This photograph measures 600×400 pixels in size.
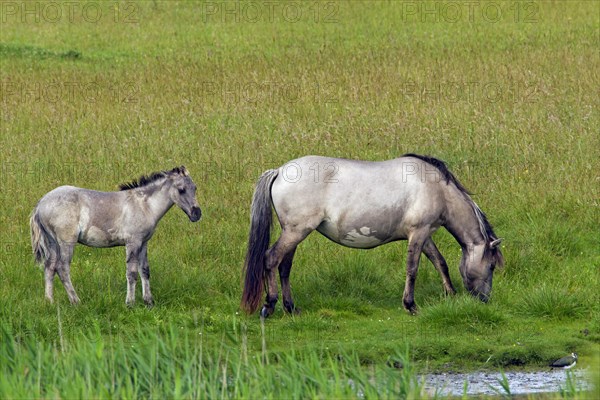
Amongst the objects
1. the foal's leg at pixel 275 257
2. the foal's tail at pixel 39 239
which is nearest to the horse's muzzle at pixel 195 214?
the foal's leg at pixel 275 257

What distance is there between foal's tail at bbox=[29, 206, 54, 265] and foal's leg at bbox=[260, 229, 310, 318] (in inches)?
84.7

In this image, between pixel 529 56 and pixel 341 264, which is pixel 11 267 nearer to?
pixel 341 264

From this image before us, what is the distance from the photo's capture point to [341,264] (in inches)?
488

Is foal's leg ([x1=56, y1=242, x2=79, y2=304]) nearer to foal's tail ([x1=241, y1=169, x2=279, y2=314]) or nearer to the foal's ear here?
foal's tail ([x1=241, y1=169, x2=279, y2=314])

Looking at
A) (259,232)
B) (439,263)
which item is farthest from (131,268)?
(439,263)

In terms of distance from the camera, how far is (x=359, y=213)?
11.4 m

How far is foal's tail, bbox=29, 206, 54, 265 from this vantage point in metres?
11.2

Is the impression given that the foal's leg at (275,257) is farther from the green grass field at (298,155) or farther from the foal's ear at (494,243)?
the foal's ear at (494,243)

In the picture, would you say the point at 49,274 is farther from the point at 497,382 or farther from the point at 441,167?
the point at 497,382

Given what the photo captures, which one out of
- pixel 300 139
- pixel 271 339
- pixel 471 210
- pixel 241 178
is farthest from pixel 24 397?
pixel 300 139

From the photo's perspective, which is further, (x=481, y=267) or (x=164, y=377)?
(x=481, y=267)

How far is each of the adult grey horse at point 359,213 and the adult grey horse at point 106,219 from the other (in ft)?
2.68

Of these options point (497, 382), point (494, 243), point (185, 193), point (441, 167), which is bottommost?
point (497, 382)

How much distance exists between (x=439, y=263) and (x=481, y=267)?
46 cm
